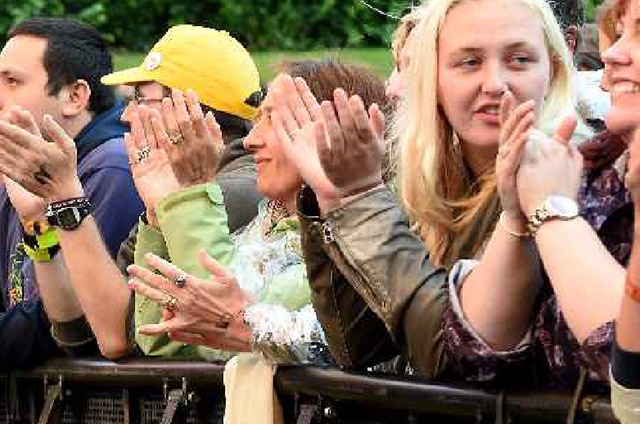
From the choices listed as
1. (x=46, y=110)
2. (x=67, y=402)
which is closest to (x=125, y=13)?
(x=46, y=110)

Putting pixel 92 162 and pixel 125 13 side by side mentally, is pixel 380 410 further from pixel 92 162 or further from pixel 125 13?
pixel 125 13

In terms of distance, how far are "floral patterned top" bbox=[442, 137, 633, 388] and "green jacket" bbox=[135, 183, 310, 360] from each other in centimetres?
90

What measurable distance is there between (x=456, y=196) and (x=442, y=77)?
0.93 ft

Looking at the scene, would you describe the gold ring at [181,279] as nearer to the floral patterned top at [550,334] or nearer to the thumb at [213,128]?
the thumb at [213,128]

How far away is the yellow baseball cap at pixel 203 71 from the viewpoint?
656cm

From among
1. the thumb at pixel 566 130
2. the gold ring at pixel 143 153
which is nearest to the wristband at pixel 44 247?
the gold ring at pixel 143 153

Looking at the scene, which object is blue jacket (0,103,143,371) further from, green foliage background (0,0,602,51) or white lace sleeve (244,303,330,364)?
green foliage background (0,0,602,51)

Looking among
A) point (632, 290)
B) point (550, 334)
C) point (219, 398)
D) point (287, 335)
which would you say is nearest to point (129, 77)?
point (219, 398)

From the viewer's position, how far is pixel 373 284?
4.23m

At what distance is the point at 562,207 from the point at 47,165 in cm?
215

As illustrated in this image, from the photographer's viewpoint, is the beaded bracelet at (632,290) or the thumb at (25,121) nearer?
the beaded bracelet at (632,290)

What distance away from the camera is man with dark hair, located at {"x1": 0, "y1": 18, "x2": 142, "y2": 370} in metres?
5.79

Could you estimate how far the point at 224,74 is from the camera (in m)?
6.59

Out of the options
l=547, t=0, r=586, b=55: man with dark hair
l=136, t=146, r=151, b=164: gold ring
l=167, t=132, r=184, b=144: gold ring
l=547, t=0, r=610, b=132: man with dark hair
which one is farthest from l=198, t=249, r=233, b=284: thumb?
l=547, t=0, r=586, b=55: man with dark hair
